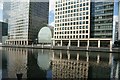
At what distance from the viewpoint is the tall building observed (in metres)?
133

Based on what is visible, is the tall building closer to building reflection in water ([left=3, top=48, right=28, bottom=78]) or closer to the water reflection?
the water reflection

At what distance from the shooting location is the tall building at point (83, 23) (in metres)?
133

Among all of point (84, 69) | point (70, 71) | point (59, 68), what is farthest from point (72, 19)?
point (70, 71)

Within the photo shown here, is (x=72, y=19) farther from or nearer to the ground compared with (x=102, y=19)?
farther from the ground

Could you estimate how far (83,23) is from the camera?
14362 centimetres

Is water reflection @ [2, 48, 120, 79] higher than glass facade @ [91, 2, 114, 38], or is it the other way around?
glass facade @ [91, 2, 114, 38]

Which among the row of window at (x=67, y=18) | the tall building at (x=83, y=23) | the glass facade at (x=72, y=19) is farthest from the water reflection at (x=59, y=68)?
the row of window at (x=67, y=18)

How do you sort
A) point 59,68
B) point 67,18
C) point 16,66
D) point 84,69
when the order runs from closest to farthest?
1. point 84,69
2. point 59,68
3. point 16,66
4. point 67,18

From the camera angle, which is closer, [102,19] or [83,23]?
[102,19]

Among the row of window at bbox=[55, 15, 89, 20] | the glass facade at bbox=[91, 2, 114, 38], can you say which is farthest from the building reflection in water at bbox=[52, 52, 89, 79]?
the row of window at bbox=[55, 15, 89, 20]

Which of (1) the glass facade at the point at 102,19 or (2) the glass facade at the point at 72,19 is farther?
(2) the glass facade at the point at 72,19

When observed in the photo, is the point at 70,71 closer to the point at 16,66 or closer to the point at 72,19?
the point at 16,66

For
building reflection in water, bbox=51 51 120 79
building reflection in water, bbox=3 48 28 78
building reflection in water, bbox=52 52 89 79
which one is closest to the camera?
building reflection in water, bbox=52 52 89 79

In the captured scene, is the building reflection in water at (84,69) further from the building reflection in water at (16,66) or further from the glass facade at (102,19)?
the glass facade at (102,19)
